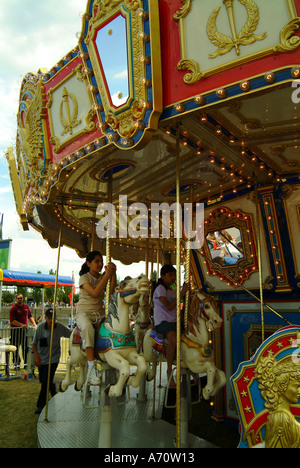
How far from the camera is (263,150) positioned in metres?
3.77

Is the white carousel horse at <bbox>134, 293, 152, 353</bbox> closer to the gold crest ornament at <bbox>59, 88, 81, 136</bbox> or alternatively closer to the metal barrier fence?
the gold crest ornament at <bbox>59, 88, 81, 136</bbox>

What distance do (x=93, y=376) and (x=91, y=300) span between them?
0.79m

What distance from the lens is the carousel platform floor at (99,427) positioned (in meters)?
3.50

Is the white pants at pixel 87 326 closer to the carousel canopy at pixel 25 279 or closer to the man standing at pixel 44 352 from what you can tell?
the man standing at pixel 44 352

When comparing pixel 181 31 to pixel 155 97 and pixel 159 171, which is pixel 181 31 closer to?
pixel 155 97

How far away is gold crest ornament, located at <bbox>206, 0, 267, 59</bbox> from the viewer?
2.16 m

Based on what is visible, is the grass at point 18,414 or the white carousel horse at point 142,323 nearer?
the grass at point 18,414

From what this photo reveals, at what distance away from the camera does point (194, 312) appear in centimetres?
348

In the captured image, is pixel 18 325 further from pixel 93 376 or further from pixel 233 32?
pixel 233 32

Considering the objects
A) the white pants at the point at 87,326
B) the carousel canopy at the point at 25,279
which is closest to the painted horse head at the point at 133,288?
the white pants at the point at 87,326

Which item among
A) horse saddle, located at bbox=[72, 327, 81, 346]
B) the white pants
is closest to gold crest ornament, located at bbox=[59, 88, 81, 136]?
the white pants

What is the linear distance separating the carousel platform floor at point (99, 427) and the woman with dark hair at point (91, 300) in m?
0.53

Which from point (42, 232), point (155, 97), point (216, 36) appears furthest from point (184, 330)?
point (42, 232)

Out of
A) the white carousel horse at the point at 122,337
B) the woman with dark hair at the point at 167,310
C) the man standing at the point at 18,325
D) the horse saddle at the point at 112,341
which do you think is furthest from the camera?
the man standing at the point at 18,325
